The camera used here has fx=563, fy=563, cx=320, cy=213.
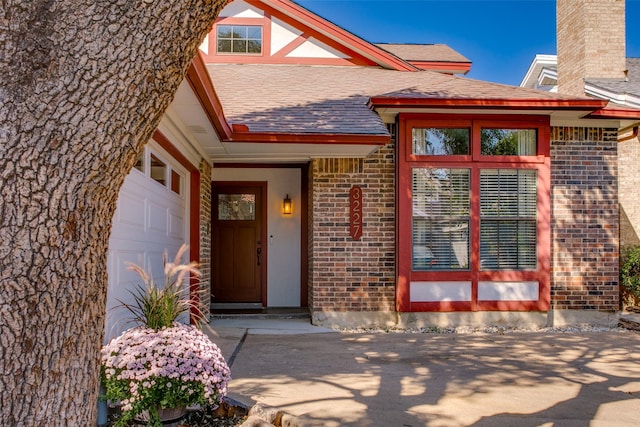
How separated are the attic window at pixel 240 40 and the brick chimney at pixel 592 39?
22.4 feet

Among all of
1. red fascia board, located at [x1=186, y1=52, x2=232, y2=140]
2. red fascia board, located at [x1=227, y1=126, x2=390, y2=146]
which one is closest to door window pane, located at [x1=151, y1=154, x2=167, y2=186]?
red fascia board, located at [x1=186, y1=52, x2=232, y2=140]

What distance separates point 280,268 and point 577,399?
6.36 meters

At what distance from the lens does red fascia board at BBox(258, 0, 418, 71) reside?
9.78 m

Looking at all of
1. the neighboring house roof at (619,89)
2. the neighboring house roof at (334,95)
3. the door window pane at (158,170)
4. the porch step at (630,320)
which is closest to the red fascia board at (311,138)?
the neighboring house roof at (334,95)

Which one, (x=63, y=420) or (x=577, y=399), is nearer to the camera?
(x=63, y=420)

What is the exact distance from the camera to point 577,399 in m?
4.42

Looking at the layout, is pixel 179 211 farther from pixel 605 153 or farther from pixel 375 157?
pixel 605 153

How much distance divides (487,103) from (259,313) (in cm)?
490

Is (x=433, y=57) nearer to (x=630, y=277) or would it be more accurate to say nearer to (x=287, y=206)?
(x=287, y=206)

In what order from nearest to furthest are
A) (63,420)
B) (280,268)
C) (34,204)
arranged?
(34,204) < (63,420) < (280,268)

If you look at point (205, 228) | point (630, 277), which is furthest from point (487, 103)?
point (205, 228)

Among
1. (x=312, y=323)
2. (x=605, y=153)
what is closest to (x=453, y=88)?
(x=605, y=153)

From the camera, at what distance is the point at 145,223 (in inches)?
223

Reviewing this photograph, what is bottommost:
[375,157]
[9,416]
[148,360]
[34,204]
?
[148,360]
